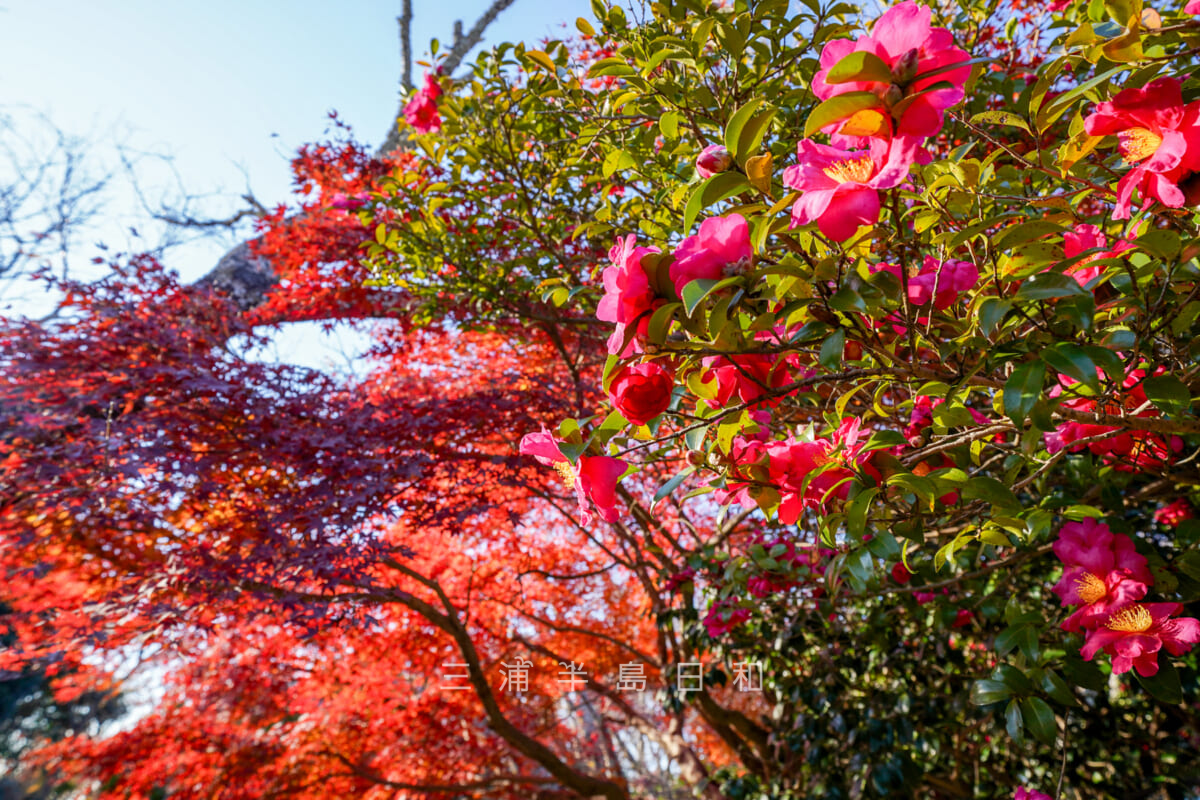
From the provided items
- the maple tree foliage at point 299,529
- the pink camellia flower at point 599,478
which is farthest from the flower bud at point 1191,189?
the maple tree foliage at point 299,529

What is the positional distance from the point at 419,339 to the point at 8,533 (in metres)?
1.93

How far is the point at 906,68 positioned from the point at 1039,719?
88 cm

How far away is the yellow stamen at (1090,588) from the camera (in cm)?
83

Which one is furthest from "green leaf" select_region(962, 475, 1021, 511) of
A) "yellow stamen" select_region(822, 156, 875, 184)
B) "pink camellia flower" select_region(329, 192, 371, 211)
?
"pink camellia flower" select_region(329, 192, 371, 211)

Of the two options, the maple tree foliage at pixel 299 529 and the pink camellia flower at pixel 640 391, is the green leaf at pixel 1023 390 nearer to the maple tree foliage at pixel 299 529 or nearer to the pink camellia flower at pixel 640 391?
the pink camellia flower at pixel 640 391

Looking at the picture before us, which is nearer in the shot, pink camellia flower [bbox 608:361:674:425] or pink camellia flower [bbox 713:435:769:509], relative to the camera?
pink camellia flower [bbox 608:361:674:425]

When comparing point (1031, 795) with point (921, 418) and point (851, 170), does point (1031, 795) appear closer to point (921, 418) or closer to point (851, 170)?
point (921, 418)

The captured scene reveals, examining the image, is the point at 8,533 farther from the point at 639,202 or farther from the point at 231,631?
the point at 639,202

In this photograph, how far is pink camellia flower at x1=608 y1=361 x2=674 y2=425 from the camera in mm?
629

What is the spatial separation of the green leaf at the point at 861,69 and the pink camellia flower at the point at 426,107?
67.7 inches

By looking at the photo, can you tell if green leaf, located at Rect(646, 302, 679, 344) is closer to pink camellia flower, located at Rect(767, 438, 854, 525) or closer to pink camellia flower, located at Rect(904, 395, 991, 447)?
pink camellia flower, located at Rect(767, 438, 854, 525)

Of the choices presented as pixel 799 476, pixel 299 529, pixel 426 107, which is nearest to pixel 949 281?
pixel 799 476

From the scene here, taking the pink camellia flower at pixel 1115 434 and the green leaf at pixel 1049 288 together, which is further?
the pink camellia flower at pixel 1115 434

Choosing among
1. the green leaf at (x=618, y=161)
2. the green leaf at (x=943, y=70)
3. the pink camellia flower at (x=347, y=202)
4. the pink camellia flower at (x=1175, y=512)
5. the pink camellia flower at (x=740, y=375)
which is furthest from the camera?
the pink camellia flower at (x=347, y=202)
